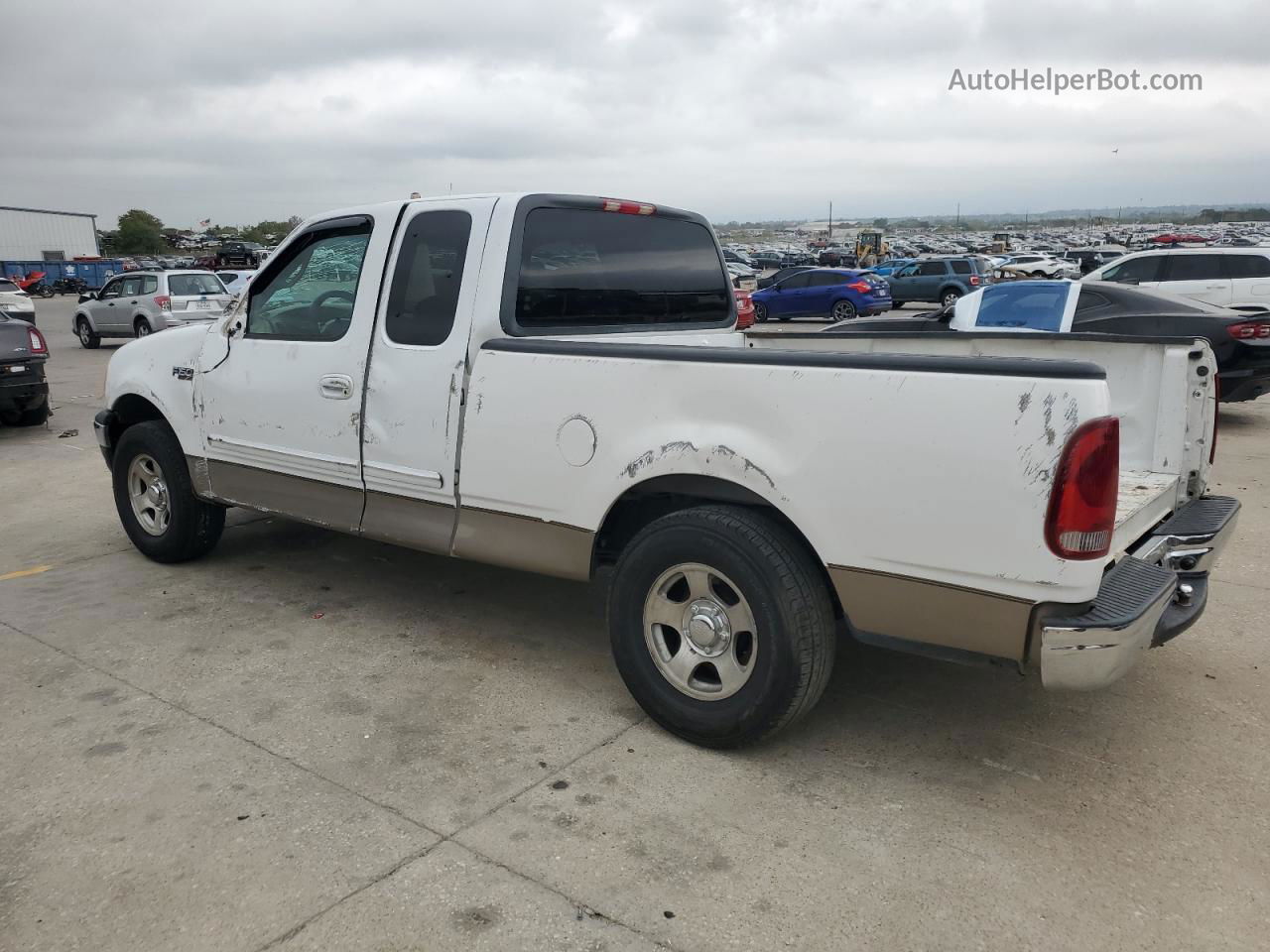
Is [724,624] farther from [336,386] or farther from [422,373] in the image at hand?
[336,386]

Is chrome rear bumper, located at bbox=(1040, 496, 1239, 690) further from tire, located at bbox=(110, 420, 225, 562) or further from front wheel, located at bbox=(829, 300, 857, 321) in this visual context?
front wheel, located at bbox=(829, 300, 857, 321)

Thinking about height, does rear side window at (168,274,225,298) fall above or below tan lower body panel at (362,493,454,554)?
above

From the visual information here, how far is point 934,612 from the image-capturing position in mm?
2926

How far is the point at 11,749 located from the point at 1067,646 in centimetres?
358

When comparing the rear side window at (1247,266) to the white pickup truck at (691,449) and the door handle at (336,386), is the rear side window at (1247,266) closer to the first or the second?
the white pickup truck at (691,449)

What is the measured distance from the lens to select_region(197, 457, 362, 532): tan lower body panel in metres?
4.43

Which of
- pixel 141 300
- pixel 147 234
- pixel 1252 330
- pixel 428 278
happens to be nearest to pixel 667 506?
pixel 428 278

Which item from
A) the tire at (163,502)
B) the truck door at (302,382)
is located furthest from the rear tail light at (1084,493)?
the tire at (163,502)

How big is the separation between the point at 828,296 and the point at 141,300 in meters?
16.3

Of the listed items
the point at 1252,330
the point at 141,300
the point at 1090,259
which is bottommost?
the point at 1252,330

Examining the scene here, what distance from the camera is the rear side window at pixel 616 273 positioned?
4.05m

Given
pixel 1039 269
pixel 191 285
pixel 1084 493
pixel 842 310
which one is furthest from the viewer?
pixel 1039 269

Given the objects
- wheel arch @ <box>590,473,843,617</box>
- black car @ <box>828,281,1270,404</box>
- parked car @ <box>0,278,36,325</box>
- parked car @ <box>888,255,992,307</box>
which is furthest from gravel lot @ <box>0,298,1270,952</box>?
parked car @ <box>888,255,992,307</box>

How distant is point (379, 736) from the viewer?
11.8ft
